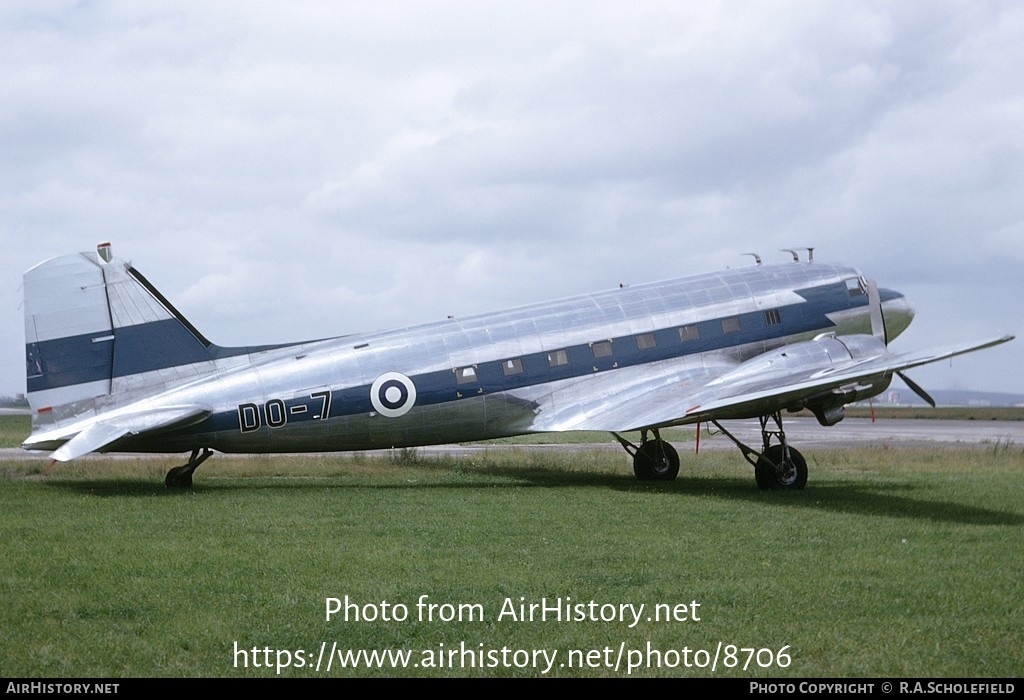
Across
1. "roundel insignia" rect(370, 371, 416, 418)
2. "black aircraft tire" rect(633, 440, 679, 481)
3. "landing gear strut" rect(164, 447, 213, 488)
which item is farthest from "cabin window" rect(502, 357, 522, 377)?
"landing gear strut" rect(164, 447, 213, 488)

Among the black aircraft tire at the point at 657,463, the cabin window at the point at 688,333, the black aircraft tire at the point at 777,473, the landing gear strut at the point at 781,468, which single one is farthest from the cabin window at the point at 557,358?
the black aircraft tire at the point at 777,473

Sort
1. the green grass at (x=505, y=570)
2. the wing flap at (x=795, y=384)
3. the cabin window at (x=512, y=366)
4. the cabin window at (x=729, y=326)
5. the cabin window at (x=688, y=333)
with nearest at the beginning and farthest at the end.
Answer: the green grass at (x=505, y=570), the wing flap at (x=795, y=384), the cabin window at (x=512, y=366), the cabin window at (x=688, y=333), the cabin window at (x=729, y=326)

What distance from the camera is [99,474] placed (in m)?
20.1

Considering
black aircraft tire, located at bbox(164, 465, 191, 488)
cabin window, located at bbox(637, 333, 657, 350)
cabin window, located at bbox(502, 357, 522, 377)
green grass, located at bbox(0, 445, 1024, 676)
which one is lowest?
green grass, located at bbox(0, 445, 1024, 676)

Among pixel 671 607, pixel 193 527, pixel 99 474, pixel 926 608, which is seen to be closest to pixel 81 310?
pixel 99 474

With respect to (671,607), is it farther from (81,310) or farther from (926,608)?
(81,310)

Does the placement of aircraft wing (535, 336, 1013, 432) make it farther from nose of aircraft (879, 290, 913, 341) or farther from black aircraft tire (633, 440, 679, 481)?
nose of aircraft (879, 290, 913, 341)

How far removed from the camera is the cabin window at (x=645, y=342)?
19828 mm

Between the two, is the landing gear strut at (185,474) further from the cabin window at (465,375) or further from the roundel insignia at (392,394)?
the cabin window at (465,375)

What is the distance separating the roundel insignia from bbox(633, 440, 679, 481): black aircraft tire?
5.46 metres

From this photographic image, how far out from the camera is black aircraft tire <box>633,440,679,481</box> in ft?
67.6

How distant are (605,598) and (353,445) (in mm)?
10265

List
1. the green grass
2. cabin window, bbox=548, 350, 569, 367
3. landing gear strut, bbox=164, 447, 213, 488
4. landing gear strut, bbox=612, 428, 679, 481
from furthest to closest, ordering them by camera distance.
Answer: landing gear strut, bbox=612, 428, 679, 481, cabin window, bbox=548, 350, 569, 367, landing gear strut, bbox=164, 447, 213, 488, the green grass

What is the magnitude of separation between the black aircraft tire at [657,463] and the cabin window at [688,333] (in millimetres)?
2417
